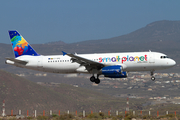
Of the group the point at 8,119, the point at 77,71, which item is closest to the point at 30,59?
the point at 77,71

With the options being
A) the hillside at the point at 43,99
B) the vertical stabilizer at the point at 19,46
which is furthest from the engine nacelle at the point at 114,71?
the hillside at the point at 43,99

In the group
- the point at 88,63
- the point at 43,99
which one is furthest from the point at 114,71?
the point at 43,99

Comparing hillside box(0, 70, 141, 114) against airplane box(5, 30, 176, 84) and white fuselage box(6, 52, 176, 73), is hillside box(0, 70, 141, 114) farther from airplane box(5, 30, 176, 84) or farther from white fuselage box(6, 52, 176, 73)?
white fuselage box(6, 52, 176, 73)

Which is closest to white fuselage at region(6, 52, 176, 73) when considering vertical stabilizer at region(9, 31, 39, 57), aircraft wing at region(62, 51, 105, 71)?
aircraft wing at region(62, 51, 105, 71)

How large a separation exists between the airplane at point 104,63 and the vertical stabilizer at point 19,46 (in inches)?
66.6

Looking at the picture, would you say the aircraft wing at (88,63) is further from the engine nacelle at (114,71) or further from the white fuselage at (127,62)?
the engine nacelle at (114,71)

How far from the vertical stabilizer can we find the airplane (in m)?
1.69

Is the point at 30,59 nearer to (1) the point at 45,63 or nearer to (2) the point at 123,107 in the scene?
(1) the point at 45,63

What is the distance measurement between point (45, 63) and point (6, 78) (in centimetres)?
10023

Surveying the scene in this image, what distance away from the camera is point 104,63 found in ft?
198

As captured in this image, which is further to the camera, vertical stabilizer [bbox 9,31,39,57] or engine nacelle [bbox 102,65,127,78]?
vertical stabilizer [bbox 9,31,39,57]

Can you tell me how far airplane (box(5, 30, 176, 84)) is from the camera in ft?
194

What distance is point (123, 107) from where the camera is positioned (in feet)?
486

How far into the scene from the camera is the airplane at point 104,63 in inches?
2328
